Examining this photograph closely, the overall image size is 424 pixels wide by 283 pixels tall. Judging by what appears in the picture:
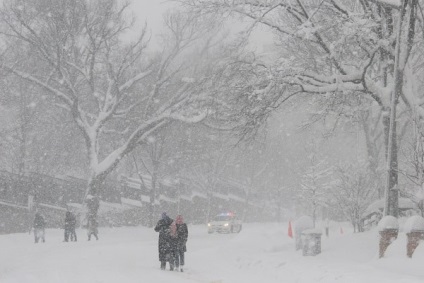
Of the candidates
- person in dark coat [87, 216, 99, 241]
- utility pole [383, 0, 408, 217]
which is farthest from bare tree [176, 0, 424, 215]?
person in dark coat [87, 216, 99, 241]

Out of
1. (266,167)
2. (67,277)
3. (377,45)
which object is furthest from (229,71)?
(266,167)

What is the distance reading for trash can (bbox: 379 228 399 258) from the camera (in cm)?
1181

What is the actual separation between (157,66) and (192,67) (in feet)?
6.95

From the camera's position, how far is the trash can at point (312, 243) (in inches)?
575

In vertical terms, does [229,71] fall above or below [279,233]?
above

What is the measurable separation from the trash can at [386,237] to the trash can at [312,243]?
2.87 meters

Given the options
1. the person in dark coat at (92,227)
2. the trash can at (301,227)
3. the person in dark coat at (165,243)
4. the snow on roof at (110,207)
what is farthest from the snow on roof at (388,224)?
the snow on roof at (110,207)

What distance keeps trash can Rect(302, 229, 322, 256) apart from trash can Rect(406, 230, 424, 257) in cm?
384

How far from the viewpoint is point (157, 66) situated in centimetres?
3086

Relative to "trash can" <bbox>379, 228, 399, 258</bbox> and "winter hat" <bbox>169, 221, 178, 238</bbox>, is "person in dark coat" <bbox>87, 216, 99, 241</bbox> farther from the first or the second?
"trash can" <bbox>379, 228, 399, 258</bbox>

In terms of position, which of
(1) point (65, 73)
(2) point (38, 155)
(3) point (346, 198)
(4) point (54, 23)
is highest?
(4) point (54, 23)

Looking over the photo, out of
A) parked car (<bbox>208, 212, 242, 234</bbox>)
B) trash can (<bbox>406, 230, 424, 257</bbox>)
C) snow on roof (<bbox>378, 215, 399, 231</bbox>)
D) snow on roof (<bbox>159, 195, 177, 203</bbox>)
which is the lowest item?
parked car (<bbox>208, 212, 242, 234</bbox>)

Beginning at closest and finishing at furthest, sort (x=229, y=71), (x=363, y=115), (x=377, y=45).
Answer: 1. (x=377, y=45)
2. (x=229, y=71)
3. (x=363, y=115)

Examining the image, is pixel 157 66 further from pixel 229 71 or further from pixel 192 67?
pixel 229 71
